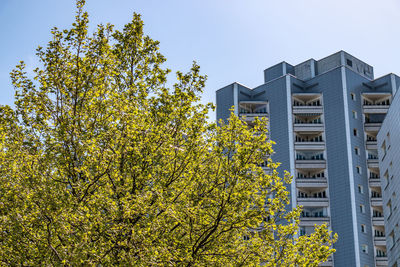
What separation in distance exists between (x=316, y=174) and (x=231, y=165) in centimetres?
6285

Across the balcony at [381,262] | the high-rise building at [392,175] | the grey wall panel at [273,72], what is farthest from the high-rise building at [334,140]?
the high-rise building at [392,175]

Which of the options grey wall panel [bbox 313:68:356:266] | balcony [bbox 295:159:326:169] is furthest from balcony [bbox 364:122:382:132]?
balcony [bbox 295:159:326:169]

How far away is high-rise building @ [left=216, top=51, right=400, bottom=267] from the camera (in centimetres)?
7069

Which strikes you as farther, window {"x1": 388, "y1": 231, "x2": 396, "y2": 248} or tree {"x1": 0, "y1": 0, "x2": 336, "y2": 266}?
window {"x1": 388, "y1": 231, "x2": 396, "y2": 248}

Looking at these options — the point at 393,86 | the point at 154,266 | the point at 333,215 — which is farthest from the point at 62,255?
the point at 393,86

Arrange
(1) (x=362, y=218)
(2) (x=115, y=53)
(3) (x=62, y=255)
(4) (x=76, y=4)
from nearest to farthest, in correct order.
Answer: (3) (x=62, y=255) → (4) (x=76, y=4) → (2) (x=115, y=53) → (1) (x=362, y=218)

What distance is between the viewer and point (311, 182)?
246 ft

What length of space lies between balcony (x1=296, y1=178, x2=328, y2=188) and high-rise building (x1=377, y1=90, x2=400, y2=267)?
20.7 metres

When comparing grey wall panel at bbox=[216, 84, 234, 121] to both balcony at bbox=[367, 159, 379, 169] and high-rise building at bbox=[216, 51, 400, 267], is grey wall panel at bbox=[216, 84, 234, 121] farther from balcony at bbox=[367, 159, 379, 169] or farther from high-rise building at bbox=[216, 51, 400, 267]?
balcony at bbox=[367, 159, 379, 169]

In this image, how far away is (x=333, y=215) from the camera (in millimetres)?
72062

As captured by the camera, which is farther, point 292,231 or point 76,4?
point 292,231

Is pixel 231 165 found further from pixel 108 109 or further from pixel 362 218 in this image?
pixel 362 218

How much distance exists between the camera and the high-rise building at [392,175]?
152 feet

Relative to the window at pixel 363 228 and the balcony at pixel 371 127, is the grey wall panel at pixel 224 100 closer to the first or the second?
the balcony at pixel 371 127
